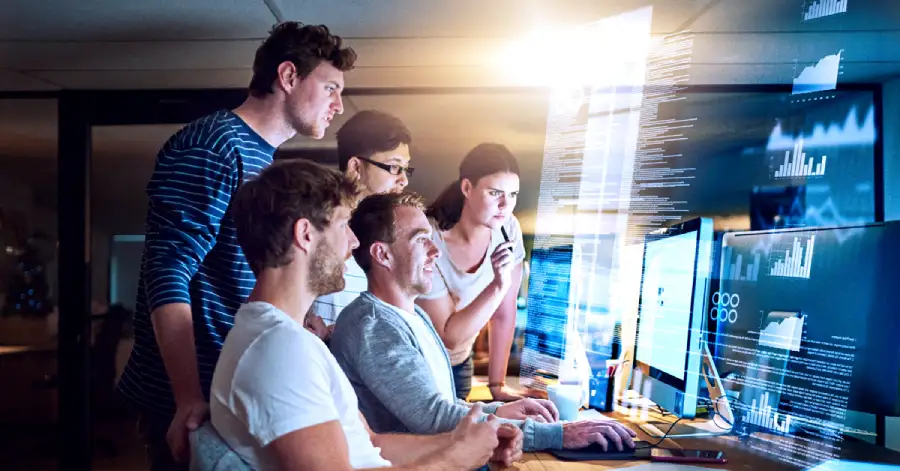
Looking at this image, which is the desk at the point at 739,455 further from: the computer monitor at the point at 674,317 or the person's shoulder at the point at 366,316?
the person's shoulder at the point at 366,316

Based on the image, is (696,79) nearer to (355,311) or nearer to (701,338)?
(701,338)

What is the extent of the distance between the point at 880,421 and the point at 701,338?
3.10 ft

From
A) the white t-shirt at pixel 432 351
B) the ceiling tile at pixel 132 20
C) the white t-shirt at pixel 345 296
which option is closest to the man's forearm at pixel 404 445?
the white t-shirt at pixel 432 351

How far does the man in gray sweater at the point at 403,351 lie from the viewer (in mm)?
1570

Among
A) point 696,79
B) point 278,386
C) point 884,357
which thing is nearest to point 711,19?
point 696,79

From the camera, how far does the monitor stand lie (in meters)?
1.72

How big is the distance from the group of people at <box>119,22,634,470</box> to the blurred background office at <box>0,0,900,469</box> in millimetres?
98

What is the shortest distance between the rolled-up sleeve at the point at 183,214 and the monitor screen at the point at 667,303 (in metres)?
1.15

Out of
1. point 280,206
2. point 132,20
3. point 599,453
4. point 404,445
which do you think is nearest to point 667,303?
point 599,453

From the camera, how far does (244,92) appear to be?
245 centimetres

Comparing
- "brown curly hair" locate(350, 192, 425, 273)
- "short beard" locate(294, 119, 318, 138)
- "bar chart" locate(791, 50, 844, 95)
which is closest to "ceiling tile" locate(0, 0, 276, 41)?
"short beard" locate(294, 119, 318, 138)

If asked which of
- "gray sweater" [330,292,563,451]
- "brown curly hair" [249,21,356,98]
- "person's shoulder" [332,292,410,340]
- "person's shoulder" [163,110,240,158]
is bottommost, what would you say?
"gray sweater" [330,292,563,451]

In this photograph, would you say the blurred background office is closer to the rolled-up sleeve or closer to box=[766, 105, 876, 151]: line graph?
box=[766, 105, 876, 151]: line graph

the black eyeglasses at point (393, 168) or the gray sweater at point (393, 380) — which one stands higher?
the black eyeglasses at point (393, 168)
